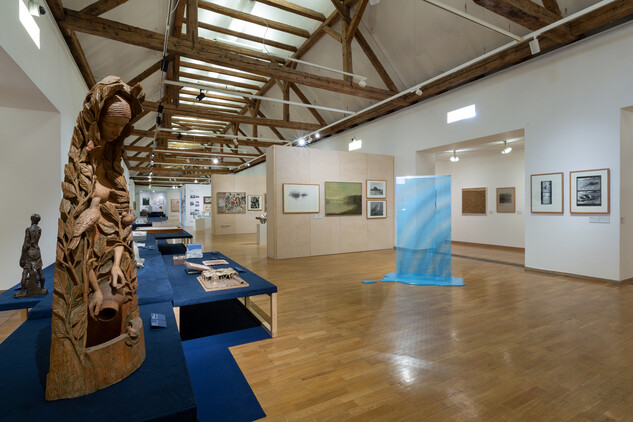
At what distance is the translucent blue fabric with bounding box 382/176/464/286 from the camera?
5.01 meters

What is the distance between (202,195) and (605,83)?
19.3 meters

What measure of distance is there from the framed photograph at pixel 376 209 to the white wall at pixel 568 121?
297cm

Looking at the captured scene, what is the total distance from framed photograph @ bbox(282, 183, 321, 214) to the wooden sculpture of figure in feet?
20.4

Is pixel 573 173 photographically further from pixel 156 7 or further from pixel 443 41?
pixel 156 7

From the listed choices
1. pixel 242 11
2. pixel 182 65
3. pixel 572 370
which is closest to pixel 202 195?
pixel 182 65

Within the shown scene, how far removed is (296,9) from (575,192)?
→ 286 inches

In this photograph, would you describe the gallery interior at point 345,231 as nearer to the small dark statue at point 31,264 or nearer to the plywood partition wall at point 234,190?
the small dark statue at point 31,264

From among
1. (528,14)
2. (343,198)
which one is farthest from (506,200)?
(528,14)

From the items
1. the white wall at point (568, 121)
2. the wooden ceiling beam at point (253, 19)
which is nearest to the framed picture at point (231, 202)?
the wooden ceiling beam at point (253, 19)

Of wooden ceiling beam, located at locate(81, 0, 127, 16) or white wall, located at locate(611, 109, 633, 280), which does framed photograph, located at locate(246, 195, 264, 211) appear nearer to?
wooden ceiling beam, located at locate(81, 0, 127, 16)

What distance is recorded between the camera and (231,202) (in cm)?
1387

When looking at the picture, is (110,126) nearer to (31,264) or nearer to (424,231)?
(31,264)

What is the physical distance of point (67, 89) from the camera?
4910 mm

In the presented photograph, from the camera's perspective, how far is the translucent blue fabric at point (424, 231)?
16.4ft
